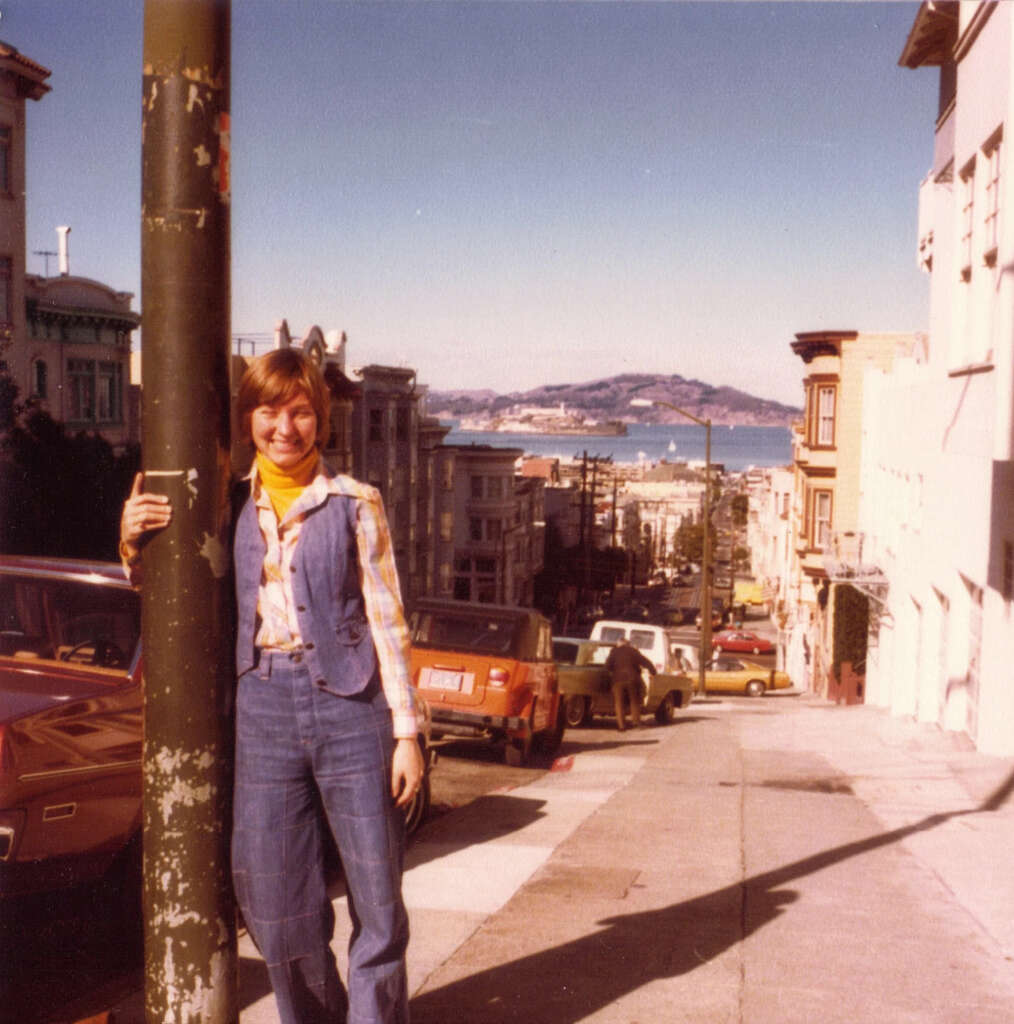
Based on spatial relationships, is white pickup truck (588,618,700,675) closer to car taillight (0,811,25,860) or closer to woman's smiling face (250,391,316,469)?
car taillight (0,811,25,860)

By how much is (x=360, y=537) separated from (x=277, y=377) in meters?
0.47

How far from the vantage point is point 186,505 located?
291cm

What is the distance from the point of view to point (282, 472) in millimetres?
3373

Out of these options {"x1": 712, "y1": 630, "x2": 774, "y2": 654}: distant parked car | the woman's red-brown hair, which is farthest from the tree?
{"x1": 712, "y1": 630, "x2": 774, "y2": 654}: distant parked car

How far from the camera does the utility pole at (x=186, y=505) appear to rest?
2.83 metres

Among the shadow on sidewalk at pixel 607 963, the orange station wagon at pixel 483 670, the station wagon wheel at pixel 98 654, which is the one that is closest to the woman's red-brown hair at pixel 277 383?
the shadow on sidewalk at pixel 607 963

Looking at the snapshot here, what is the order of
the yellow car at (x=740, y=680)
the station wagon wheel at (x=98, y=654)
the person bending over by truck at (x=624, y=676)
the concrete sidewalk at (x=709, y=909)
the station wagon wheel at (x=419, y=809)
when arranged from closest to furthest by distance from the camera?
1. the concrete sidewalk at (x=709, y=909)
2. the station wagon wheel at (x=98, y=654)
3. the station wagon wheel at (x=419, y=809)
4. the person bending over by truck at (x=624, y=676)
5. the yellow car at (x=740, y=680)

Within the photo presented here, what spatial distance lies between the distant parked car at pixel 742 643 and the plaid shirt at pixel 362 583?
63678 mm

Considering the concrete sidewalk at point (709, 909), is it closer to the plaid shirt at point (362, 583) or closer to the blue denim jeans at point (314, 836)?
the blue denim jeans at point (314, 836)

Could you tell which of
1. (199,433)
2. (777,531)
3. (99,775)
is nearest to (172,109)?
(199,433)

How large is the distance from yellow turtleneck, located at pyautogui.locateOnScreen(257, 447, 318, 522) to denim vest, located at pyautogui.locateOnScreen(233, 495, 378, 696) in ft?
0.28

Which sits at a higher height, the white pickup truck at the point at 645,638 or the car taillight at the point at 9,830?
the car taillight at the point at 9,830

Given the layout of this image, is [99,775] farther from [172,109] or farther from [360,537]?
[172,109]

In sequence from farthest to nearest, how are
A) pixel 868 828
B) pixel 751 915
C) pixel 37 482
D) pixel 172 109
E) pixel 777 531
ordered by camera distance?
1. pixel 777 531
2. pixel 37 482
3. pixel 868 828
4. pixel 751 915
5. pixel 172 109
